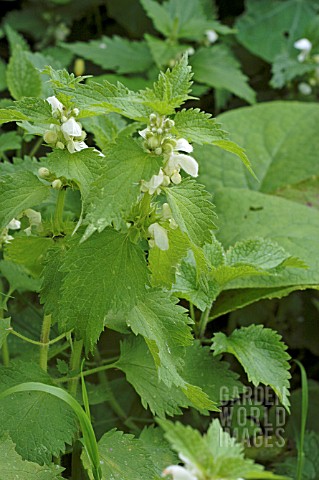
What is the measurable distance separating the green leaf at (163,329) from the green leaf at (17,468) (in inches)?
8.7

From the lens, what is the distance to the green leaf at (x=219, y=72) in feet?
6.47

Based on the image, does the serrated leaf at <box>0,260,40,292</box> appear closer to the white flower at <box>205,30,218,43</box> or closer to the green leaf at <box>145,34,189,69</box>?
the green leaf at <box>145,34,189,69</box>

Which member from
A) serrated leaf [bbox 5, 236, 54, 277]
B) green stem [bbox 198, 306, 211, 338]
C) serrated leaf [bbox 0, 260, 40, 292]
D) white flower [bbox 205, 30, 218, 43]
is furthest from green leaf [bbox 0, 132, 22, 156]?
Answer: white flower [bbox 205, 30, 218, 43]

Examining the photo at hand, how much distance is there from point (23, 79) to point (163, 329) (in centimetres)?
76

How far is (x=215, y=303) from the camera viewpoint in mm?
1431

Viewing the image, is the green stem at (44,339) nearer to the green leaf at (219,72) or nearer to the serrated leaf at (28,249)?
the serrated leaf at (28,249)

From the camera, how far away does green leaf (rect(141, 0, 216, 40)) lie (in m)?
2.01

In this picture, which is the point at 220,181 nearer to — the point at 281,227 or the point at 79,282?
the point at 281,227

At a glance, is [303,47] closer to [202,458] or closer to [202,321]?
[202,321]

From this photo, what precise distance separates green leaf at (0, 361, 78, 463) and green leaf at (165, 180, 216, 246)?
0.33m

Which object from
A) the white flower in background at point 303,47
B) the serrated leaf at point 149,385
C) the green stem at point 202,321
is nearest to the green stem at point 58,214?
the serrated leaf at point 149,385

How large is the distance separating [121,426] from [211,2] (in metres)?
1.55

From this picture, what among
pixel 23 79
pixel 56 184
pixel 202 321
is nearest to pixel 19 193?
pixel 56 184

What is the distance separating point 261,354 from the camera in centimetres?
117
